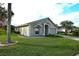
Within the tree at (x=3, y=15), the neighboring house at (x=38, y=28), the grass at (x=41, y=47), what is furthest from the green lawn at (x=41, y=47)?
the tree at (x=3, y=15)

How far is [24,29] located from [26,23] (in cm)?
13

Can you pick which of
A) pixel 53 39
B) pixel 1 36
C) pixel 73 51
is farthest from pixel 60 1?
pixel 1 36

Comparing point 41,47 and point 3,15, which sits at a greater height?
point 3,15

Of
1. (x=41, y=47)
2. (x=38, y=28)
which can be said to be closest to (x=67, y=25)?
(x=41, y=47)

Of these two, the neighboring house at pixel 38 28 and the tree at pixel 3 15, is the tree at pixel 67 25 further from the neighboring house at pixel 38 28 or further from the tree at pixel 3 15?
the tree at pixel 3 15

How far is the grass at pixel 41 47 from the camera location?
10.9ft

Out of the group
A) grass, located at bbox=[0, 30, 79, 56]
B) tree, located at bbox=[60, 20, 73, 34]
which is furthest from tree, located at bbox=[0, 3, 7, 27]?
tree, located at bbox=[60, 20, 73, 34]

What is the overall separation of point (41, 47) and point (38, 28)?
0.64 m

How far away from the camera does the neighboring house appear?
3621mm

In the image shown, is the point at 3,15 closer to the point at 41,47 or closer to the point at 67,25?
the point at 41,47

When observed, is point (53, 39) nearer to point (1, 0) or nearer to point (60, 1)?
point (60, 1)

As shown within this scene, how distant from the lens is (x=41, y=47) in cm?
343

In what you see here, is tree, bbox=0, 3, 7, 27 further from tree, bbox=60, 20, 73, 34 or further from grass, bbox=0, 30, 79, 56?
tree, bbox=60, 20, 73, 34

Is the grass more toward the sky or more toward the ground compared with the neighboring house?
more toward the ground
